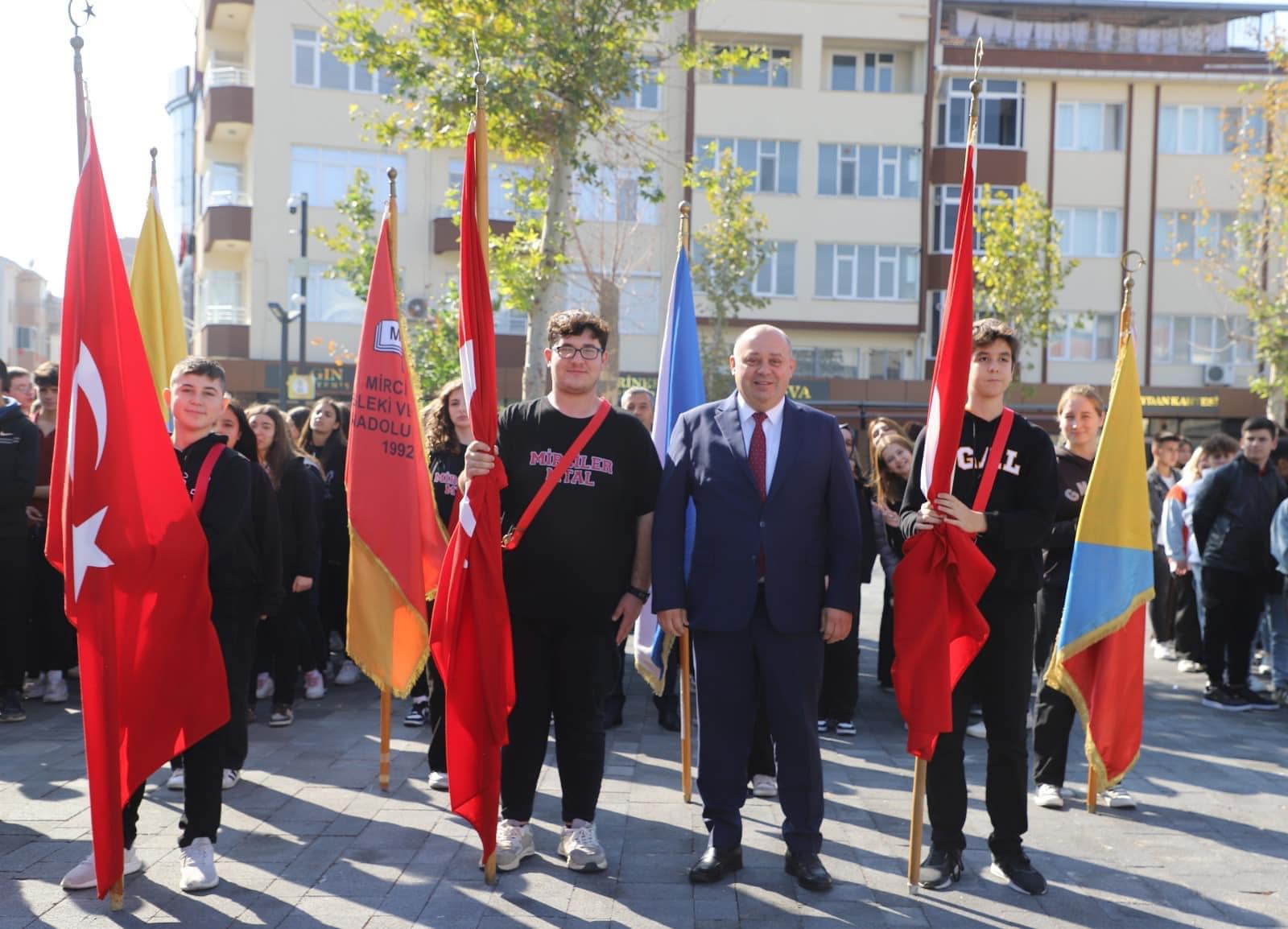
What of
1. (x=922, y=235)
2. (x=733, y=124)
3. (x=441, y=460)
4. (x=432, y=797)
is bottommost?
(x=432, y=797)

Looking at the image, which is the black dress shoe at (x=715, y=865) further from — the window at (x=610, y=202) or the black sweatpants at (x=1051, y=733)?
the window at (x=610, y=202)

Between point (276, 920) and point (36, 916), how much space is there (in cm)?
89

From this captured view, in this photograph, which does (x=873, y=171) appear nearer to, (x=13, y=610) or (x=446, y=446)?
(x=446, y=446)

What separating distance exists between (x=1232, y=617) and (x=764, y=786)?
16.2 feet

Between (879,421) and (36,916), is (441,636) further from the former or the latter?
(879,421)

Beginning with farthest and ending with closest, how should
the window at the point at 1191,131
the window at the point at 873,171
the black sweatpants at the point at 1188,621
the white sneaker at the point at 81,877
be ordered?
the window at the point at 1191,131 < the window at the point at 873,171 < the black sweatpants at the point at 1188,621 < the white sneaker at the point at 81,877

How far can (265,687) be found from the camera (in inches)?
377

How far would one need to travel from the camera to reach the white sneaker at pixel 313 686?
952cm

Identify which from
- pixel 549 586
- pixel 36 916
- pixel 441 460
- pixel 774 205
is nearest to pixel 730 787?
pixel 549 586

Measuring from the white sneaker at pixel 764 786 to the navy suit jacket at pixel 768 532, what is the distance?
1785 mm

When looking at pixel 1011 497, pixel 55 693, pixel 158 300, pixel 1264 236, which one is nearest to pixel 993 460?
pixel 1011 497

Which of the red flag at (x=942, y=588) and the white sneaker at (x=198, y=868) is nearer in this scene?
the white sneaker at (x=198, y=868)

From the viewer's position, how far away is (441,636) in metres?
5.50

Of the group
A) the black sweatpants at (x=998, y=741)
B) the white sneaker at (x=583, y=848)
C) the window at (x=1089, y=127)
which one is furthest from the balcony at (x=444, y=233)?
the black sweatpants at (x=998, y=741)
